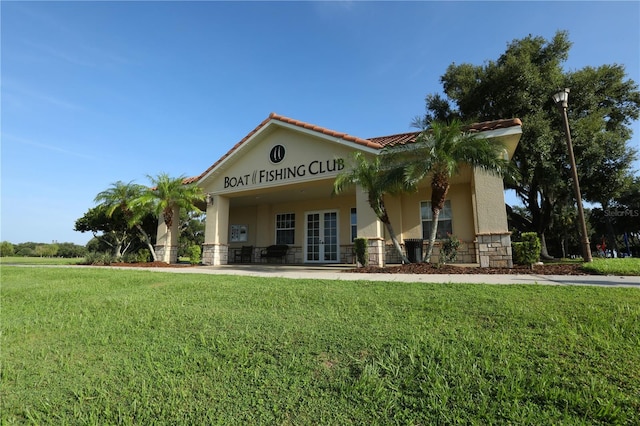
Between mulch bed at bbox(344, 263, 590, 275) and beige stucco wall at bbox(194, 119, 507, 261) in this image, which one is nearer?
mulch bed at bbox(344, 263, 590, 275)

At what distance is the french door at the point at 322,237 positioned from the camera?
15.1m

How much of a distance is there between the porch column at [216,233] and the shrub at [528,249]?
37.1 ft

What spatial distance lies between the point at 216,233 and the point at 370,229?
733cm

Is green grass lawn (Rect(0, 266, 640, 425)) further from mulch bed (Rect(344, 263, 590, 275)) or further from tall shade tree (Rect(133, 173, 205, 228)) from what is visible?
tall shade tree (Rect(133, 173, 205, 228))

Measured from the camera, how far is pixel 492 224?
873 centimetres

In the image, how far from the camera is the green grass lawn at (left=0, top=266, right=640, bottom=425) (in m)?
2.20

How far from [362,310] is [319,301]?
0.83 metres

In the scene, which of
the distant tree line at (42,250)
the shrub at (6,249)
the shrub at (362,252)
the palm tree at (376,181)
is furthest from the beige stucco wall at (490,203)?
the shrub at (6,249)

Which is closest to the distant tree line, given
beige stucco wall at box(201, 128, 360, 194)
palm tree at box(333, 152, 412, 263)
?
beige stucco wall at box(201, 128, 360, 194)

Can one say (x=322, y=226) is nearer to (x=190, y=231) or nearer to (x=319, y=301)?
(x=319, y=301)

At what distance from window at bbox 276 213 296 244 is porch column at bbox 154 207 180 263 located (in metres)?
5.19

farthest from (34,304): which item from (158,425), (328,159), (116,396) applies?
(328,159)

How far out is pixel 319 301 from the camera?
4660 millimetres

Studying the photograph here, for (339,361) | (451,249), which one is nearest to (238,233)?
(451,249)
